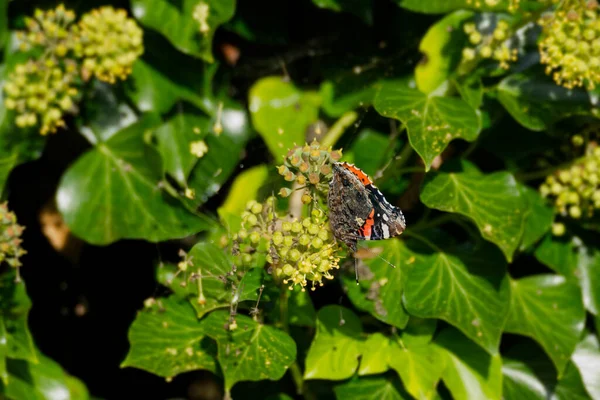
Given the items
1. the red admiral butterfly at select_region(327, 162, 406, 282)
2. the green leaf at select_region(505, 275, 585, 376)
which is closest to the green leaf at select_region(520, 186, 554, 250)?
the green leaf at select_region(505, 275, 585, 376)

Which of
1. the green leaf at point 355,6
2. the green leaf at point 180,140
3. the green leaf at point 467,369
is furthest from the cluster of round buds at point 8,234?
the green leaf at point 467,369

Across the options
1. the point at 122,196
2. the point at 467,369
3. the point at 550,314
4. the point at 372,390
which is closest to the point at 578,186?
the point at 550,314

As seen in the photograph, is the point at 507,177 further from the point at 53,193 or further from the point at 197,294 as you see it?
the point at 53,193

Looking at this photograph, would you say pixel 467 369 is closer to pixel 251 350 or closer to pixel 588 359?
pixel 588 359

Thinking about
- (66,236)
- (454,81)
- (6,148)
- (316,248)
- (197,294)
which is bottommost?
(66,236)

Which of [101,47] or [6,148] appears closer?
[101,47]

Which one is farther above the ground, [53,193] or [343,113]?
[343,113]

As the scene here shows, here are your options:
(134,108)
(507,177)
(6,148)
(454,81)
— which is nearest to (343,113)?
(454,81)

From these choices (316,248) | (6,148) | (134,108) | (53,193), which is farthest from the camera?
(53,193)
